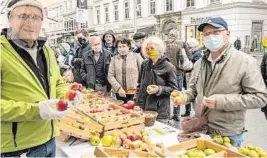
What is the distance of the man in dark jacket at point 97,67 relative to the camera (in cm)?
452

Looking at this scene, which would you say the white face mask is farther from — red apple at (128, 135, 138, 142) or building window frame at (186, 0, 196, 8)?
building window frame at (186, 0, 196, 8)

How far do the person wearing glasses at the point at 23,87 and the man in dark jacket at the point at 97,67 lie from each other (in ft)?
8.79

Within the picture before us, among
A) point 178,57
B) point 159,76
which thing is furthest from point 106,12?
point 159,76

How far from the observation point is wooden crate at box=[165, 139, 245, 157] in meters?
1.76

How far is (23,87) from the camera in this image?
168cm

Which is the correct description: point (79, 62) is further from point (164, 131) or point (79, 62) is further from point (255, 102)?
point (255, 102)

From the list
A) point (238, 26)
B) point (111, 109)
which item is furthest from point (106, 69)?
point (238, 26)

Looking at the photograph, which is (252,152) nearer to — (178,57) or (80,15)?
(178,57)

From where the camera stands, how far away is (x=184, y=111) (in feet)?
20.0

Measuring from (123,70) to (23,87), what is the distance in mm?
2520

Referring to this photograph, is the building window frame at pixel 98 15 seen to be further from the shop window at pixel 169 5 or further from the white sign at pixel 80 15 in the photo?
the white sign at pixel 80 15

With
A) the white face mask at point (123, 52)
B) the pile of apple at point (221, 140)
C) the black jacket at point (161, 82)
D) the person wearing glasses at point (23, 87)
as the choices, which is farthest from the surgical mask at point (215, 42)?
the white face mask at point (123, 52)

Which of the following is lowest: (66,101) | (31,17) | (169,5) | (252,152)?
(252,152)

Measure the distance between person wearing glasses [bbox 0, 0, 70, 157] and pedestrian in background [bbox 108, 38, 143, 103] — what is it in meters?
2.31
